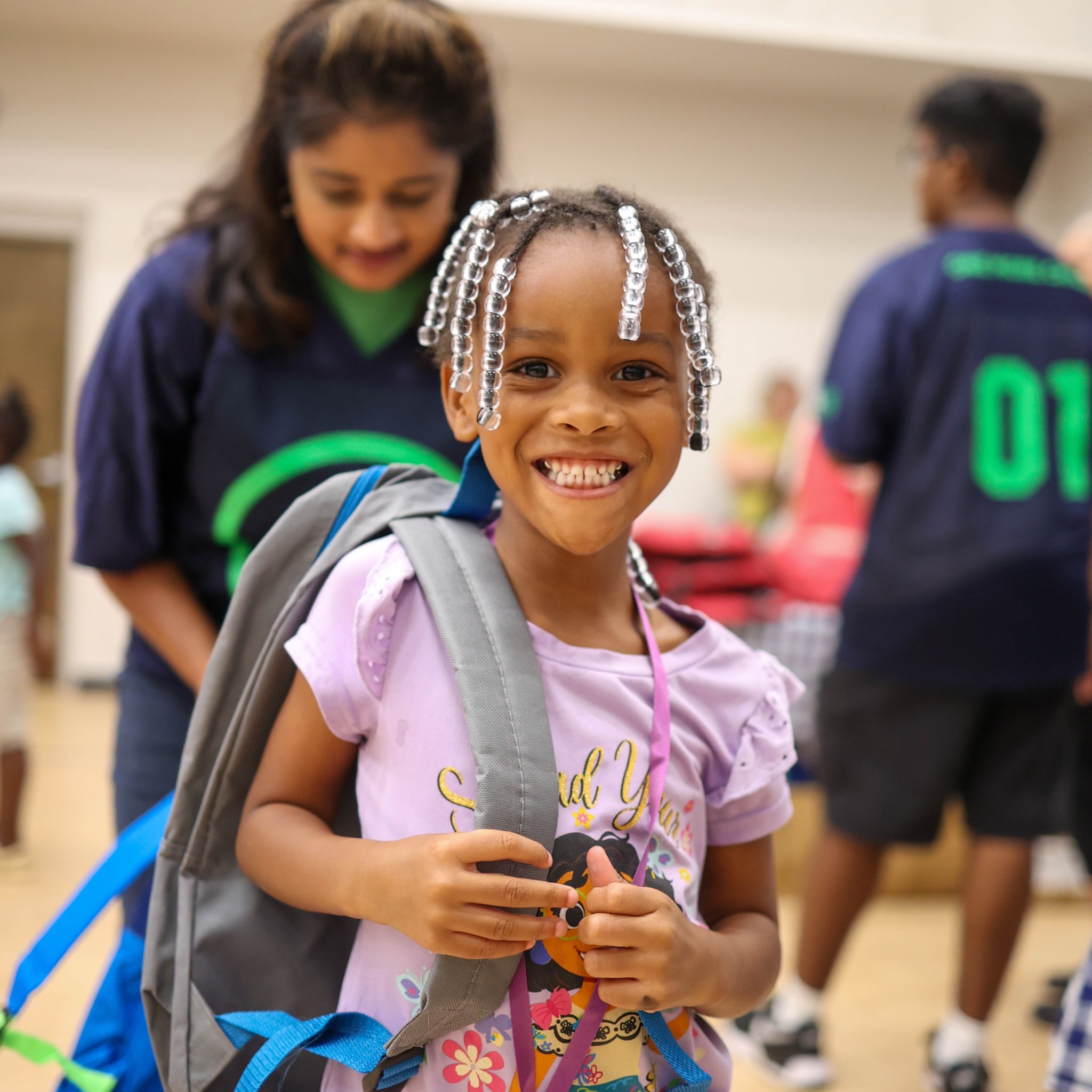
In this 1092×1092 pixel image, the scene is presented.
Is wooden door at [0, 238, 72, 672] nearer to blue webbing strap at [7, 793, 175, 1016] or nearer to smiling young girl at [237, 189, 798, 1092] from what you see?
blue webbing strap at [7, 793, 175, 1016]

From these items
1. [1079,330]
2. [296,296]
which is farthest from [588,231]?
[1079,330]

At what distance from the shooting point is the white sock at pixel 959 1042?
235cm

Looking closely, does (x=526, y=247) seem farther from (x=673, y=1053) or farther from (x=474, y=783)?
(x=673, y=1053)

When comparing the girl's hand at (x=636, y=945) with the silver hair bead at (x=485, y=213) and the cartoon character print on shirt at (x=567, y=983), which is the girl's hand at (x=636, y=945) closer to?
the cartoon character print on shirt at (x=567, y=983)

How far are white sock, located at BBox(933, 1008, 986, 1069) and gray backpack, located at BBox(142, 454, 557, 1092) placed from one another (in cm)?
174

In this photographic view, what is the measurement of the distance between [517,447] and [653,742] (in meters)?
0.27

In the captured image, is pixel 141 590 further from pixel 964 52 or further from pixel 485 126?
pixel 964 52

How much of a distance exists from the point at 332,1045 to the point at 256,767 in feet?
0.79

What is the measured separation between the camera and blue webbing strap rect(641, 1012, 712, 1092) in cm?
98

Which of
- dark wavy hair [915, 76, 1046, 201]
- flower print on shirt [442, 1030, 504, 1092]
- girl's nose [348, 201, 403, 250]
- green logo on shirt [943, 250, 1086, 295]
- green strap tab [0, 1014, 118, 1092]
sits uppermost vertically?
dark wavy hair [915, 76, 1046, 201]

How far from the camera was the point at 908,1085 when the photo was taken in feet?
8.11

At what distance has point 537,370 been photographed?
38.8 inches

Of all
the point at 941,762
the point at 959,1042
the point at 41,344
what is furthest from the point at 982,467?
the point at 41,344

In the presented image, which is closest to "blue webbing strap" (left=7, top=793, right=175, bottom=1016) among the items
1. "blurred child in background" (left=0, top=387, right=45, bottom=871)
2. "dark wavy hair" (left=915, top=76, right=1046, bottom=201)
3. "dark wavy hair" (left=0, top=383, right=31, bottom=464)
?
"dark wavy hair" (left=915, top=76, right=1046, bottom=201)
